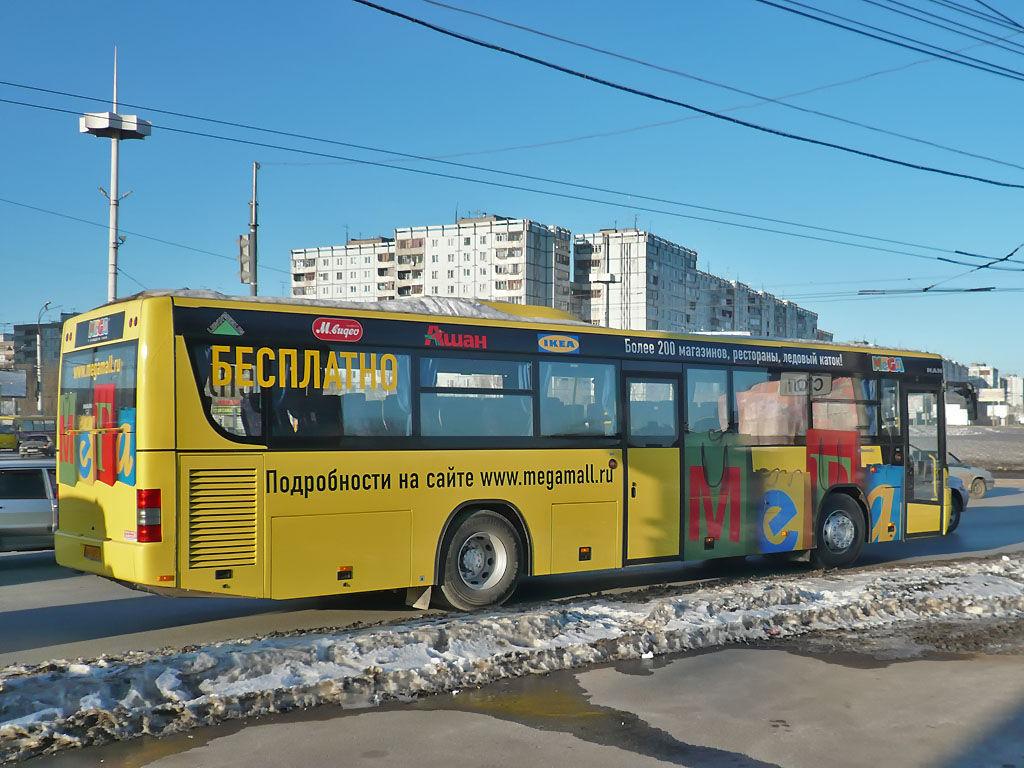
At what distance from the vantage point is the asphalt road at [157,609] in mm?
9086

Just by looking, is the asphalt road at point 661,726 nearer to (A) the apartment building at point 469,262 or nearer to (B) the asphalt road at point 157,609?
(B) the asphalt road at point 157,609

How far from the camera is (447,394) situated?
1023 centimetres

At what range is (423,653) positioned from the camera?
757 centimetres

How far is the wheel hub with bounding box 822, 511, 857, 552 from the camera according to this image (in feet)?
45.6

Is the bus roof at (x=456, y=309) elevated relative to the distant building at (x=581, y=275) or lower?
lower

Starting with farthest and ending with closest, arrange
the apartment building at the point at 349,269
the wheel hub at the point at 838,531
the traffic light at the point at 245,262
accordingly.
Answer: the apartment building at the point at 349,269 → the traffic light at the point at 245,262 → the wheel hub at the point at 838,531

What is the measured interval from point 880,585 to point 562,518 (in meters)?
3.54

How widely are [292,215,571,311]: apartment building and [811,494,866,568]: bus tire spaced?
332 ft

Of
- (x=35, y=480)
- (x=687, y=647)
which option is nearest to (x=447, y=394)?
(x=687, y=647)

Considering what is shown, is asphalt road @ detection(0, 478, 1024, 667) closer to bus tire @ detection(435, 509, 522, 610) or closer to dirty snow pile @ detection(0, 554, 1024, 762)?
bus tire @ detection(435, 509, 522, 610)

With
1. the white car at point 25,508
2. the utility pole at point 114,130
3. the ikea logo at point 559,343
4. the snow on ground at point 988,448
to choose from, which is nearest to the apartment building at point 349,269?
the snow on ground at point 988,448

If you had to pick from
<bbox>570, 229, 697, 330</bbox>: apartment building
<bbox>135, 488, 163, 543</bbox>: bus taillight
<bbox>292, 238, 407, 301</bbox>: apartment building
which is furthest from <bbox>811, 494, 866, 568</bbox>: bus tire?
Answer: <bbox>292, 238, 407, 301</bbox>: apartment building

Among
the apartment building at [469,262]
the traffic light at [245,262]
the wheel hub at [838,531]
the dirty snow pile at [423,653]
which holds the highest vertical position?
the apartment building at [469,262]

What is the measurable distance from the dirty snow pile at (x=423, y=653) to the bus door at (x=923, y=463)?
3.43m
